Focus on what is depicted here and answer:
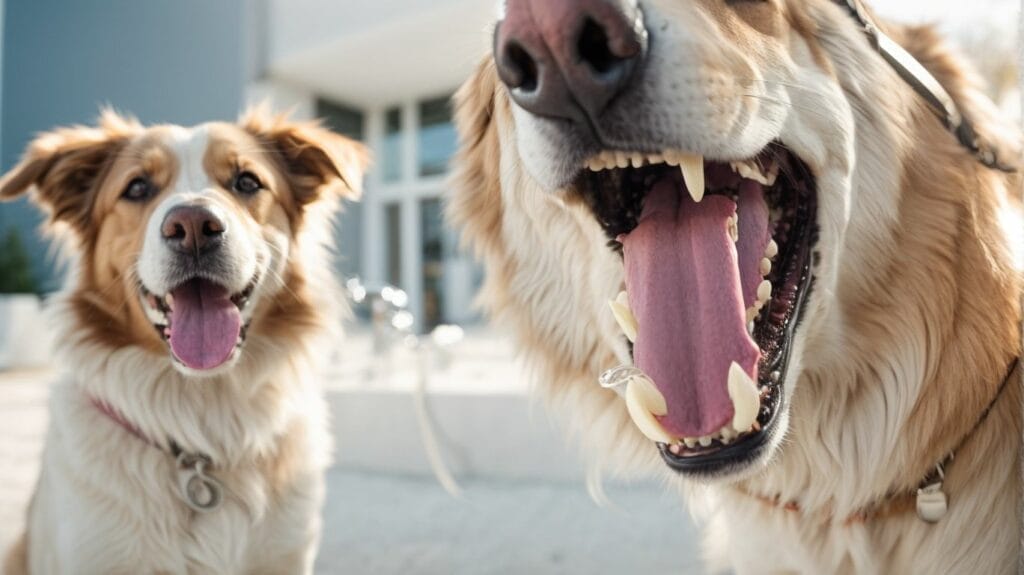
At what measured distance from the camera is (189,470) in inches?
92.8

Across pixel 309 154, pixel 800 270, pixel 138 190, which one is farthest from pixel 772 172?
pixel 138 190

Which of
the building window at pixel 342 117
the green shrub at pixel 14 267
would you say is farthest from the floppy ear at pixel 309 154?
the green shrub at pixel 14 267

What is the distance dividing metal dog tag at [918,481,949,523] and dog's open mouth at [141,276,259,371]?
1.83 meters

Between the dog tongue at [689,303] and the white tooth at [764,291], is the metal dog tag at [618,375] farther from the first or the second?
the white tooth at [764,291]

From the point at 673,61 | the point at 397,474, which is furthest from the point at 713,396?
the point at 397,474

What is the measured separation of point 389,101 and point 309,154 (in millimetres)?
12731

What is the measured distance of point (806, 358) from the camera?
155cm

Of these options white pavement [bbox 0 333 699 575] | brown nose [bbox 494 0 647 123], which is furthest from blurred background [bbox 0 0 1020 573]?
brown nose [bbox 494 0 647 123]

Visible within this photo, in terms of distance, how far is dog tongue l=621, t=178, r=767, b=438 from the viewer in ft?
4.50

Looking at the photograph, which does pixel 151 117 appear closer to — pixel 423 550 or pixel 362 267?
pixel 362 267

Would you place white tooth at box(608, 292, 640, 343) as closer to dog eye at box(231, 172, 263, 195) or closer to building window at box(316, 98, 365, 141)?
dog eye at box(231, 172, 263, 195)

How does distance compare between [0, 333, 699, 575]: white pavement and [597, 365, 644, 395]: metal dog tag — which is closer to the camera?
[597, 365, 644, 395]: metal dog tag

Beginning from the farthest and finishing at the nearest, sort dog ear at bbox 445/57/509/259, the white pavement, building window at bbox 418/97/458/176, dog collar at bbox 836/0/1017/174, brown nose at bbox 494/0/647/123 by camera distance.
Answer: building window at bbox 418/97/458/176 → the white pavement → dog ear at bbox 445/57/509/259 → dog collar at bbox 836/0/1017/174 → brown nose at bbox 494/0/647/123

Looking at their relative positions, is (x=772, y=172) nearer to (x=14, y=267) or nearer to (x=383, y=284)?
(x=383, y=284)
